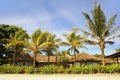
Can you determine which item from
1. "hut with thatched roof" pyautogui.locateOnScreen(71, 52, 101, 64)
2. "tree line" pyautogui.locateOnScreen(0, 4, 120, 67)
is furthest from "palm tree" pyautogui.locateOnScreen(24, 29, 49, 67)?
"hut with thatched roof" pyautogui.locateOnScreen(71, 52, 101, 64)

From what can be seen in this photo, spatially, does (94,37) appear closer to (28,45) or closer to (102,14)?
(102,14)

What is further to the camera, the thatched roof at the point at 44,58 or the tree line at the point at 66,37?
the thatched roof at the point at 44,58

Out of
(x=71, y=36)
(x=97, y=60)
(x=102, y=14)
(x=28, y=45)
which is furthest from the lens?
(x=97, y=60)

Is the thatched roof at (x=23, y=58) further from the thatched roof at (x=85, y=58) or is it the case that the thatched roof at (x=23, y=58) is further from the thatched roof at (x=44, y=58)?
the thatched roof at (x=85, y=58)

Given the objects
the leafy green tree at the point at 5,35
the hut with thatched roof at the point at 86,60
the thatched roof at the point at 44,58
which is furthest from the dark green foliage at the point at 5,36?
the hut with thatched roof at the point at 86,60

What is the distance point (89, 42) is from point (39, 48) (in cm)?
827

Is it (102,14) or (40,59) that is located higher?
(102,14)

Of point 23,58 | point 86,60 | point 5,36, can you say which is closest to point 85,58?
point 86,60

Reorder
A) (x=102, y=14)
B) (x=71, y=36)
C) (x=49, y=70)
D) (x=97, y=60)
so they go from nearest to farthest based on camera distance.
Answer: (x=49, y=70) < (x=102, y=14) < (x=71, y=36) < (x=97, y=60)

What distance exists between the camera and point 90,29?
34.1 meters

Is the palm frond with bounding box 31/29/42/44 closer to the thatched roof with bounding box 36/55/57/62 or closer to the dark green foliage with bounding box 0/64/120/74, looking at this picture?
the dark green foliage with bounding box 0/64/120/74

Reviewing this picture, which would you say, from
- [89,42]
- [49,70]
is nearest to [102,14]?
[89,42]

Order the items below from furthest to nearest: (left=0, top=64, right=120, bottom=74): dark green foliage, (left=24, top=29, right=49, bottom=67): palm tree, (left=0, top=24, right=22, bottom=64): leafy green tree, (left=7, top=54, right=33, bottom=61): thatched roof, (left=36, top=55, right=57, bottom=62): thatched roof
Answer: (left=36, top=55, right=57, bottom=62): thatched roof, (left=7, top=54, right=33, bottom=61): thatched roof, (left=0, top=24, right=22, bottom=64): leafy green tree, (left=24, top=29, right=49, bottom=67): palm tree, (left=0, top=64, right=120, bottom=74): dark green foliage

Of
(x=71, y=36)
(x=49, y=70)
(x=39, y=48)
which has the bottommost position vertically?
(x=49, y=70)
